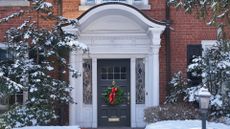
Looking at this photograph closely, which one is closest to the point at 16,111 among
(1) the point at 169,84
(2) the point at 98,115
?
(2) the point at 98,115

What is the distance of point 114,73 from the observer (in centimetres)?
1498

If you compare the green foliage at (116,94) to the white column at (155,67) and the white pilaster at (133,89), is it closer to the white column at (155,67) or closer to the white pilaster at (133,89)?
the white pilaster at (133,89)

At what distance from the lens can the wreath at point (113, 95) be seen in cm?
1483

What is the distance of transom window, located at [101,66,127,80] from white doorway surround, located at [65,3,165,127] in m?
0.26

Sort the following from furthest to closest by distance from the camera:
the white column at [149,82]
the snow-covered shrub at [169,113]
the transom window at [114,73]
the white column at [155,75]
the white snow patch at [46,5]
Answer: the transom window at [114,73], the white column at [149,82], the white column at [155,75], the snow-covered shrub at [169,113], the white snow patch at [46,5]

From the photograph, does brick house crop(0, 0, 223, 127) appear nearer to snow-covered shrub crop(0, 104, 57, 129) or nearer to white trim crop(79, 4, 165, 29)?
white trim crop(79, 4, 165, 29)

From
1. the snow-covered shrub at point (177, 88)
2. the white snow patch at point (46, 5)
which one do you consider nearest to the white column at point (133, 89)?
the snow-covered shrub at point (177, 88)

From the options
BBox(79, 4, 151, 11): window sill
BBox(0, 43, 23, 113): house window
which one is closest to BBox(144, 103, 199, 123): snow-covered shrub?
BBox(79, 4, 151, 11): window sill

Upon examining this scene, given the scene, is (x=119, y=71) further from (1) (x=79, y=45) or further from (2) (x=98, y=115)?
(1) (x=79, y=45)

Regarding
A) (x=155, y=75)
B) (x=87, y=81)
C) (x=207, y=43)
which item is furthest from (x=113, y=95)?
(x=207, y=43)

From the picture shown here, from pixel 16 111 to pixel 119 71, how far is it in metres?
4.02

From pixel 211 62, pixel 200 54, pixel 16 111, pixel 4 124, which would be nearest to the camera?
pixel 4 124

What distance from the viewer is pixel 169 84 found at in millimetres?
14383

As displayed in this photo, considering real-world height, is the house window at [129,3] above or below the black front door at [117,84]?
above
